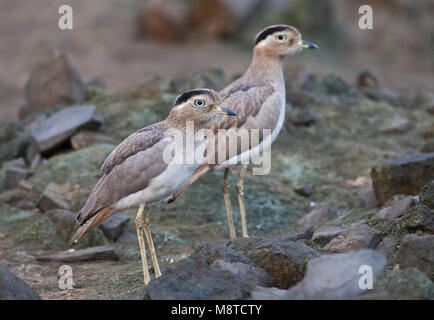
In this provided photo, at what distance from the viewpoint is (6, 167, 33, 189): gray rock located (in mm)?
9242

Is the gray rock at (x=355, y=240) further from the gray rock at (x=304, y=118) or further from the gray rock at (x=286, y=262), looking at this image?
the gray rock at (x=304, y=118)

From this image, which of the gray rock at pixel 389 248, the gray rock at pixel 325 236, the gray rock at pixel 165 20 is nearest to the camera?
the gray rock at pixel 389 248

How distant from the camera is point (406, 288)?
4426 millimetres

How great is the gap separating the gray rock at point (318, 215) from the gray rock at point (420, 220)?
93.1 inches

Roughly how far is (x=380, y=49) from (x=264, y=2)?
3.67 m

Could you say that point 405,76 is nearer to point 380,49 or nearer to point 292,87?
point 380,49

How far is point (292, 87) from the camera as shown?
12633 millimetres

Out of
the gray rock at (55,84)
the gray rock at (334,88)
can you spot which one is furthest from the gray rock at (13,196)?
the gray rock at (334,88)

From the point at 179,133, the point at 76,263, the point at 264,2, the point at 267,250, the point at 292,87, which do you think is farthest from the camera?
the point at 264,2

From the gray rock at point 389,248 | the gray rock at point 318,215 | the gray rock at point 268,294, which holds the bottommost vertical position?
the gray rock at point 268,294

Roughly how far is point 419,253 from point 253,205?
4023mm

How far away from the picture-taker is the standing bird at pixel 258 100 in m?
7.70
